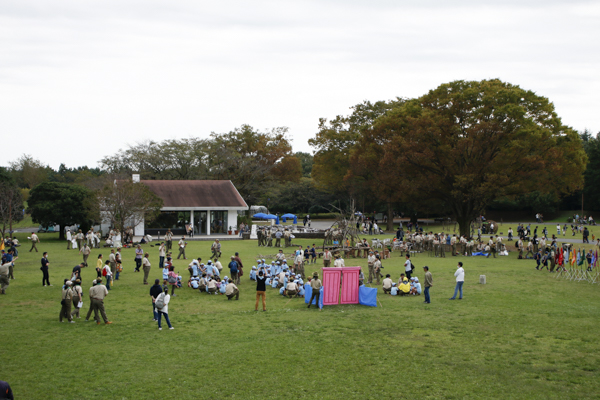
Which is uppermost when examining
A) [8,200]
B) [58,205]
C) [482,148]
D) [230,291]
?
[482,148]

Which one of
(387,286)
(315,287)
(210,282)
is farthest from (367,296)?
(210,282)

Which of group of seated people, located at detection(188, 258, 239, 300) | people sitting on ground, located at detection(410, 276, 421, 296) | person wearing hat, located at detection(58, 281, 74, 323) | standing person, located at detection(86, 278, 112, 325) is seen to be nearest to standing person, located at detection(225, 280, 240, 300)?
group of seated people, located at detection(188, 258, 239, 300)

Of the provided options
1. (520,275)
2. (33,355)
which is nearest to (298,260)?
(520,275)

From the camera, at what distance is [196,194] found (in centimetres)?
4984

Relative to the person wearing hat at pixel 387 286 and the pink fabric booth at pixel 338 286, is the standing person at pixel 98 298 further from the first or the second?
the person wearing hat at pixel 387 286

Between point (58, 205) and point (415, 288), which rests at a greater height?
point (58, 205)

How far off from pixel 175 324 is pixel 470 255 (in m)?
25.2

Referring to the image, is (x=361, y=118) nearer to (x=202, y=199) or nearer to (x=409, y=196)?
(x=409, y=196)

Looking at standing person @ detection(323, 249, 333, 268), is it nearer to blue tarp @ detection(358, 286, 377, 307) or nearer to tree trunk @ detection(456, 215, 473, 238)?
blue tarp @ detection(358, 286, 377, 307)

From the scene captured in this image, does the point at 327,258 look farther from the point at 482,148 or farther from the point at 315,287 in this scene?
the point at 482,148

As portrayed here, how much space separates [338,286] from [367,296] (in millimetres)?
1194

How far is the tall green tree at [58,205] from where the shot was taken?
134 ft

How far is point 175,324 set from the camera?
15219 millimetres

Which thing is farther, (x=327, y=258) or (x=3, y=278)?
(x=327, y=258)
